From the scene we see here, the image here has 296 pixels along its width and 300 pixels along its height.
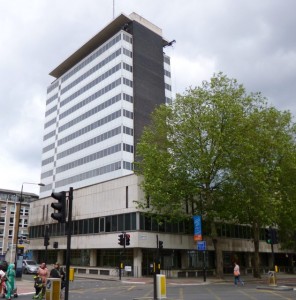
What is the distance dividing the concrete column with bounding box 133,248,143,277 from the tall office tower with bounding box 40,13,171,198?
30435 millimetres

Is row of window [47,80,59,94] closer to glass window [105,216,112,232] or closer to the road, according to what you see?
glass window [105,216,112,232]

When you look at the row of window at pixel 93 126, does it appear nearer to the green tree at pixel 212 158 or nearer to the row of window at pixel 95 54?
the row of window at pixel 95 54

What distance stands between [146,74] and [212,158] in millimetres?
48592

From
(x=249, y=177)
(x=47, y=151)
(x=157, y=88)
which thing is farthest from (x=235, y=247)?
(x=47, y=151)

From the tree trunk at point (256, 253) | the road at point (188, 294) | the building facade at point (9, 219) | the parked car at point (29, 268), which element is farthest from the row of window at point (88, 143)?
the road at point (188, 294)

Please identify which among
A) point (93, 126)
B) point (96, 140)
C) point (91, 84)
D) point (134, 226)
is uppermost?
point (91, 84)

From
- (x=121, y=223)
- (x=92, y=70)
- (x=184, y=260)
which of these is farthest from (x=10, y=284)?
(x=92, y=70)

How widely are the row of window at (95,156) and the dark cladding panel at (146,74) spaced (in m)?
3.94

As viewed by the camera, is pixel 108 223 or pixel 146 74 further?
pixel 146 74

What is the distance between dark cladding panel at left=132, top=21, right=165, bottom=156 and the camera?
76.8 m

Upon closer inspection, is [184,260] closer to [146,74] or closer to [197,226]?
[197,226]

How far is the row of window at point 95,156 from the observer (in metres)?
71.9

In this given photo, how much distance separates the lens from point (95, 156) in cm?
7750

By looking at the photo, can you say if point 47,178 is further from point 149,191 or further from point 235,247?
point 149,191
